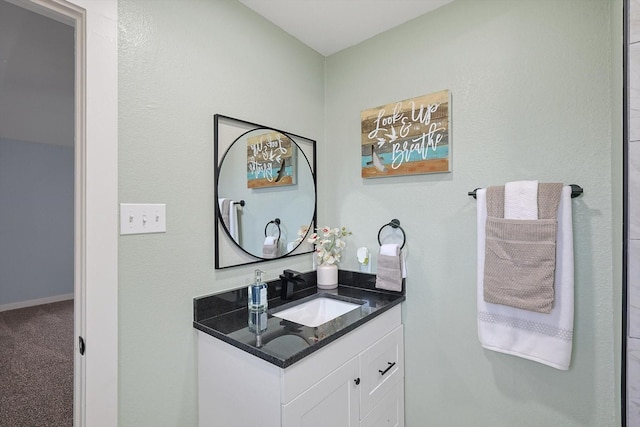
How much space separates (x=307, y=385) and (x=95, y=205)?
38.0 inches

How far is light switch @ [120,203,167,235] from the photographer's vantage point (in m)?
1.07

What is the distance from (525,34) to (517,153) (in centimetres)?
53

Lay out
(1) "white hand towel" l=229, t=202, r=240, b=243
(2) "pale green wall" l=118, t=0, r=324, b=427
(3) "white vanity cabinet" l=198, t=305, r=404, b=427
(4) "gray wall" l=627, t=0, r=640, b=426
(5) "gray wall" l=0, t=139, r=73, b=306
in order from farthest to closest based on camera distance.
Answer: (5) "gray wall" l=0, t=139, r=73, b=306 → (1) "white hand towel" l=229, t=202, r=240, b=243 → (2) "pale green wall" l=118, t=0, r=324, b=427 → (3) "white vanity cabinet" l=198, t=305, r=404, b=427 → (4) "gray wall" l=627, t=0, r=640, b=426

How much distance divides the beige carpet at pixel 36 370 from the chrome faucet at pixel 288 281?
170cm

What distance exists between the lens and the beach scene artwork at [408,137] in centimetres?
149

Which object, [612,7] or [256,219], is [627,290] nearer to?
[612,7]

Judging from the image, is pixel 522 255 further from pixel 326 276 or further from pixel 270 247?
pixel 270 247

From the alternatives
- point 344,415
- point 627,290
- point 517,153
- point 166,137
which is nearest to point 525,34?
point 517,153

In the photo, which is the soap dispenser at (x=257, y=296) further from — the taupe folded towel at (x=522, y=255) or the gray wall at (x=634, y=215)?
the gray wall at (x=634, y=215)

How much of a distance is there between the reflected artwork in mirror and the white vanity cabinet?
46 cm

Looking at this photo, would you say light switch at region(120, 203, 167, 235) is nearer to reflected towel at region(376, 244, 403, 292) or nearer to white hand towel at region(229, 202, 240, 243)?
white hand towel at region(229, 202, 240, 243)

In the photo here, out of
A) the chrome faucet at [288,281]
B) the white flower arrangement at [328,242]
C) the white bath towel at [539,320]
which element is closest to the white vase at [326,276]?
the white flower arrangement at [328,242]

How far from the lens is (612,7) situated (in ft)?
3.56

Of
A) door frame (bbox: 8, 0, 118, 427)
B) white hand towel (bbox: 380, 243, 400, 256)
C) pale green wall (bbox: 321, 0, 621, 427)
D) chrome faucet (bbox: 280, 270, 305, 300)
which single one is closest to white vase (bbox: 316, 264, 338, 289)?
pale green wall (bbox: 321, 0, 621, 427)
